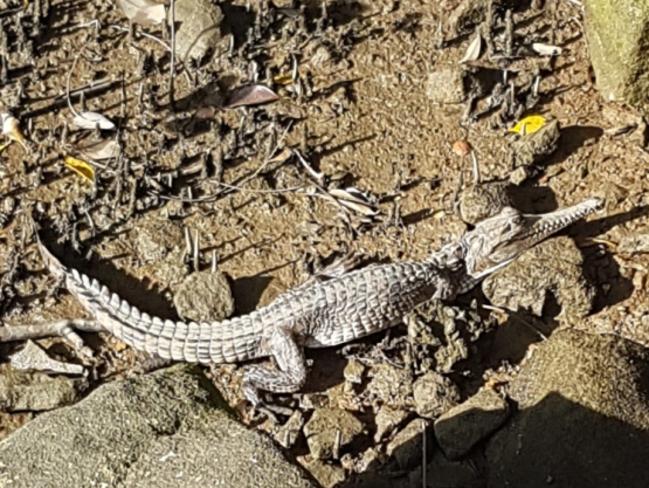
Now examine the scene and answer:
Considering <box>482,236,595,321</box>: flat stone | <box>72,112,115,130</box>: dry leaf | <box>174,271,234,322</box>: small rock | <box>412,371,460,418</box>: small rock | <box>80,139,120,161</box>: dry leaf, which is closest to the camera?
<box>412,371,460,418</box>: small rock

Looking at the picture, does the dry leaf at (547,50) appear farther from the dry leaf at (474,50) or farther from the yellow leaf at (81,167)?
the yellow leaf at (81,167)

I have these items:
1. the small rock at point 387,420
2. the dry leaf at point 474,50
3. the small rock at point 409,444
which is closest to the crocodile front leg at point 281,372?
the small rock at point 387,420

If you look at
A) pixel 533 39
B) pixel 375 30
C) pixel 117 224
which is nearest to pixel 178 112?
pixel 117 224

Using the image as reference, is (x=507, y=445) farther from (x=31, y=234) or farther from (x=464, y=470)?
(x=31, y=234)

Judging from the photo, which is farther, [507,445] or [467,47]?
[467,47]

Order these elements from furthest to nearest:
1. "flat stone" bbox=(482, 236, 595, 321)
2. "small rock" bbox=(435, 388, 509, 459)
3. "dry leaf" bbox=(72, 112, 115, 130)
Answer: "dry leaf" bbox=(72, 112, 115, 130) < "flat stone" bbox=(482, 236, 595, 321) < "small rock" bbox=(435, 388, 509, 459)

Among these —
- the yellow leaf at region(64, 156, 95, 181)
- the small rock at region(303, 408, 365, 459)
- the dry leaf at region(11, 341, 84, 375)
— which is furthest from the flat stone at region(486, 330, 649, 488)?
the yellow leaf at region(64, 156, 95, 181)

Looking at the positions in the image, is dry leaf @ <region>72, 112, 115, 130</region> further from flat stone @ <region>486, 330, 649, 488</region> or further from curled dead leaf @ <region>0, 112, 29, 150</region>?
flat stone @ <region>486, 330, 649, 488</region>

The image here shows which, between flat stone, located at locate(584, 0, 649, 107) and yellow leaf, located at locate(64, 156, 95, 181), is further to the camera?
yellow leaf, located at locate(64, 156, 95, 181)
